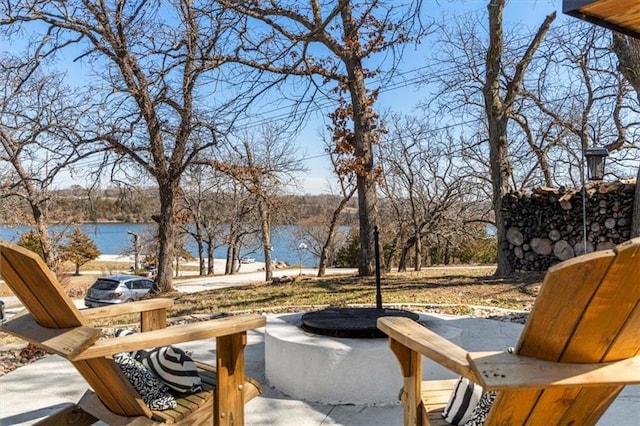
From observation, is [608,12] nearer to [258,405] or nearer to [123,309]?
[258,405]

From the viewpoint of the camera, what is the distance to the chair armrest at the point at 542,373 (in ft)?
3.09

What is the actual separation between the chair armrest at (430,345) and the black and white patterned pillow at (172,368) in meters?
0.74

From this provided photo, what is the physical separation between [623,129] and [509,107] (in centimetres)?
363

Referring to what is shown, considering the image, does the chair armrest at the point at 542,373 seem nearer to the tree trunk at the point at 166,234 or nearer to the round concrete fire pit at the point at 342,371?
the round concrete fire pit at the point at 342,371

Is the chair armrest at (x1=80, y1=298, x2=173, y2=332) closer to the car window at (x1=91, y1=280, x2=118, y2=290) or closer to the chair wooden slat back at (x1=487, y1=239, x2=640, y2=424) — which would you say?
the chair wooden slat back at (x1=487, y1=239, x2=640, y2=424)

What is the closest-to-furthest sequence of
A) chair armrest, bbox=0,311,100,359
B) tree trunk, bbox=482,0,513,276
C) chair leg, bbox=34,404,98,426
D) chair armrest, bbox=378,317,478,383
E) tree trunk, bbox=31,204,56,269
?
chair armrest, bbox=378,317,478,383, chair armrest, bbox=0,311,100,359, chair leg, bbox=34,404,98,426, tree trunk, bbox=482,0,513,276, tree trunk, bbox=31,204,56,269

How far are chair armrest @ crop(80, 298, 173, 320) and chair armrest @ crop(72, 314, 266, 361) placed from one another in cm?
74

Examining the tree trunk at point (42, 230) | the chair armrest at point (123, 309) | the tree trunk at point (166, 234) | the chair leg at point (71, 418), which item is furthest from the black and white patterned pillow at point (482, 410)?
the tree trunk at point (42, 230)

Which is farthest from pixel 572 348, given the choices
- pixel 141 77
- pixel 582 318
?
pixel 141 77

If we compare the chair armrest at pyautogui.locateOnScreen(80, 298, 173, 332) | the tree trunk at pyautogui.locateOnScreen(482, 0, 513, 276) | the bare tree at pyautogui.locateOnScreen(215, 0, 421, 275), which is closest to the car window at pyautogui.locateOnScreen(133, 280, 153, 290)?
the bare tree at pyautogui.locateOnScreen(215, 0, 421, 275)

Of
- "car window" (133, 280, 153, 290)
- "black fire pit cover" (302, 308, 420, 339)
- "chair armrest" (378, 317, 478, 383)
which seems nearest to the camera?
"chair armrest" (378, 317, 478, 383)

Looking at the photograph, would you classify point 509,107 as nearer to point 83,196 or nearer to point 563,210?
point 563,210

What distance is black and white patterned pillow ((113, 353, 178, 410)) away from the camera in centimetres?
158

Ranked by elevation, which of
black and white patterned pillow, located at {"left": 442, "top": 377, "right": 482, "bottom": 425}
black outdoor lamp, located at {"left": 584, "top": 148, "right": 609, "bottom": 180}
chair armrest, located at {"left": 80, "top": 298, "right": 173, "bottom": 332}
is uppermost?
black outdoor lamp, located at {"left": 584, "top": 148, "right": 609, "bottom": 180}
